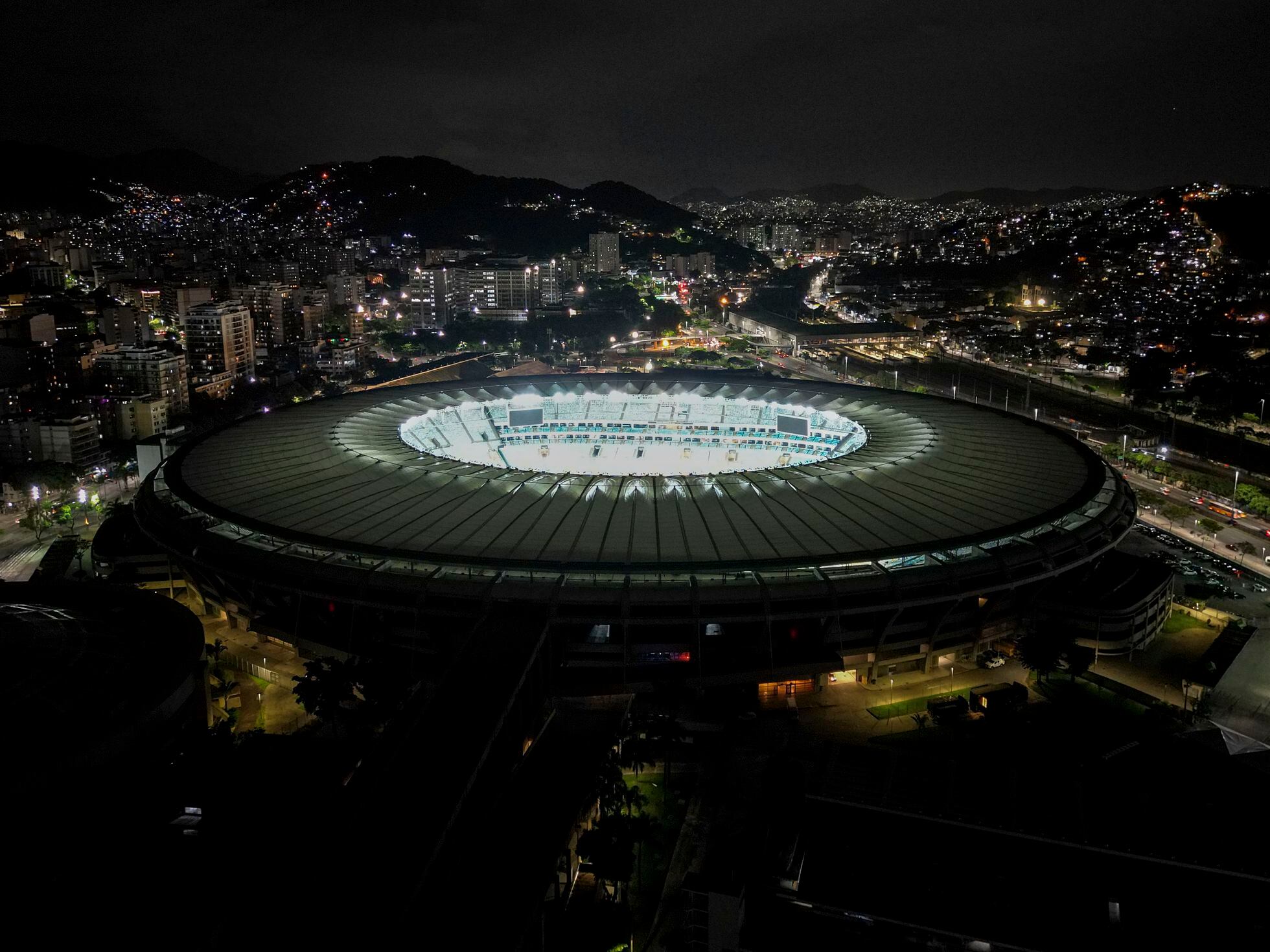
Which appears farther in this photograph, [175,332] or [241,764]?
[175,332]

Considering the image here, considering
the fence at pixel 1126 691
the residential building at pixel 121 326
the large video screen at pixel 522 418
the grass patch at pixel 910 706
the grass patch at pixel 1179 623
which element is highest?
the large video screen at pixel 522 418

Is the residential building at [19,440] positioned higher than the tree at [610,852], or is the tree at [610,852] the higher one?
the tree at [610,852]

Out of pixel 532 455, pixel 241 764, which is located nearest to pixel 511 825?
pixel 241 764

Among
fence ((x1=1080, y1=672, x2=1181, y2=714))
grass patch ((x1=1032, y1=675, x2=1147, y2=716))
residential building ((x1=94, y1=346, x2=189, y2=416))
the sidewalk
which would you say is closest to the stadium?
the sidewalk

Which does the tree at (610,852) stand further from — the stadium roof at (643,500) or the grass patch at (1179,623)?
the grass patch at (1179,623)

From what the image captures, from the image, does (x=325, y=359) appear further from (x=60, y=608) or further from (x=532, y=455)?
(x=60, y=608)

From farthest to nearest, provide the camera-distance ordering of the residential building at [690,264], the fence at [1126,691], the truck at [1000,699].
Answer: the residential building at [690,264]
the fence at [1126,691]
the truck at [1000,699]

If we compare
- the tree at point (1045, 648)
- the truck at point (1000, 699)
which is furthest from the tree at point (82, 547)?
the tree at point (1045, 648)
